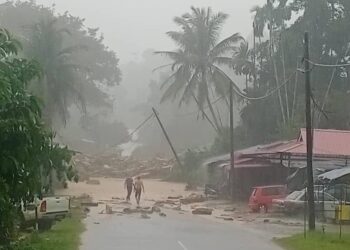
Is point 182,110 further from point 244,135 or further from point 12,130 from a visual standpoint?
point 12,130

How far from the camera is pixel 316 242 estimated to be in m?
21.1

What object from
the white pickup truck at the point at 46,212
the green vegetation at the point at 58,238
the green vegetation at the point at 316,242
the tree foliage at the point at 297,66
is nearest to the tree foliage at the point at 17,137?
the green vegetation at the point at 58,238

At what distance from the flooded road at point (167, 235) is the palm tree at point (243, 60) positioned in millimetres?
30344

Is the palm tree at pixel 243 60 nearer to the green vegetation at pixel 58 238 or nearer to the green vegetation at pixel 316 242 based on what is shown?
the green vegetation at pixel 58 238

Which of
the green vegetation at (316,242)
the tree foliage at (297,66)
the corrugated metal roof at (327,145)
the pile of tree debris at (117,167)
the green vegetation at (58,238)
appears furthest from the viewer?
the pile of tree debris at (117,167)

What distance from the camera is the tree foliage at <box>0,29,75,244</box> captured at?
14102 millimetres

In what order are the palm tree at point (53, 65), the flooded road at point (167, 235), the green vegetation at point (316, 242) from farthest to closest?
the palm tree at point (53, 65) → the flooded road at point (167, 235) → the green vegetation at point (316, 242)

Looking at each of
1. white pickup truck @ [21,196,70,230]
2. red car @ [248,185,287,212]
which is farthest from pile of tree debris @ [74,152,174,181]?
Answer: white pickup truck @ [21,196,70,230]

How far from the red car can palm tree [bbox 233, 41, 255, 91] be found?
24292 mm

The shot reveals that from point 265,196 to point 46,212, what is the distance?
15145mm

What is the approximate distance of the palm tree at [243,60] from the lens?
203 ft

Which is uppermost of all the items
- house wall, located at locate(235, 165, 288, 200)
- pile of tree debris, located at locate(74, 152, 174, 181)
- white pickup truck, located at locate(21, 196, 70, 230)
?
pile of tree debris, located at locate(74, 152, 174, 181)

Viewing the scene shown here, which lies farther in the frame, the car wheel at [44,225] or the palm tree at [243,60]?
the palm tree at [243,60]

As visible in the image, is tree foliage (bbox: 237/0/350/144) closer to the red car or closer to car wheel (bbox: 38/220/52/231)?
the red car
